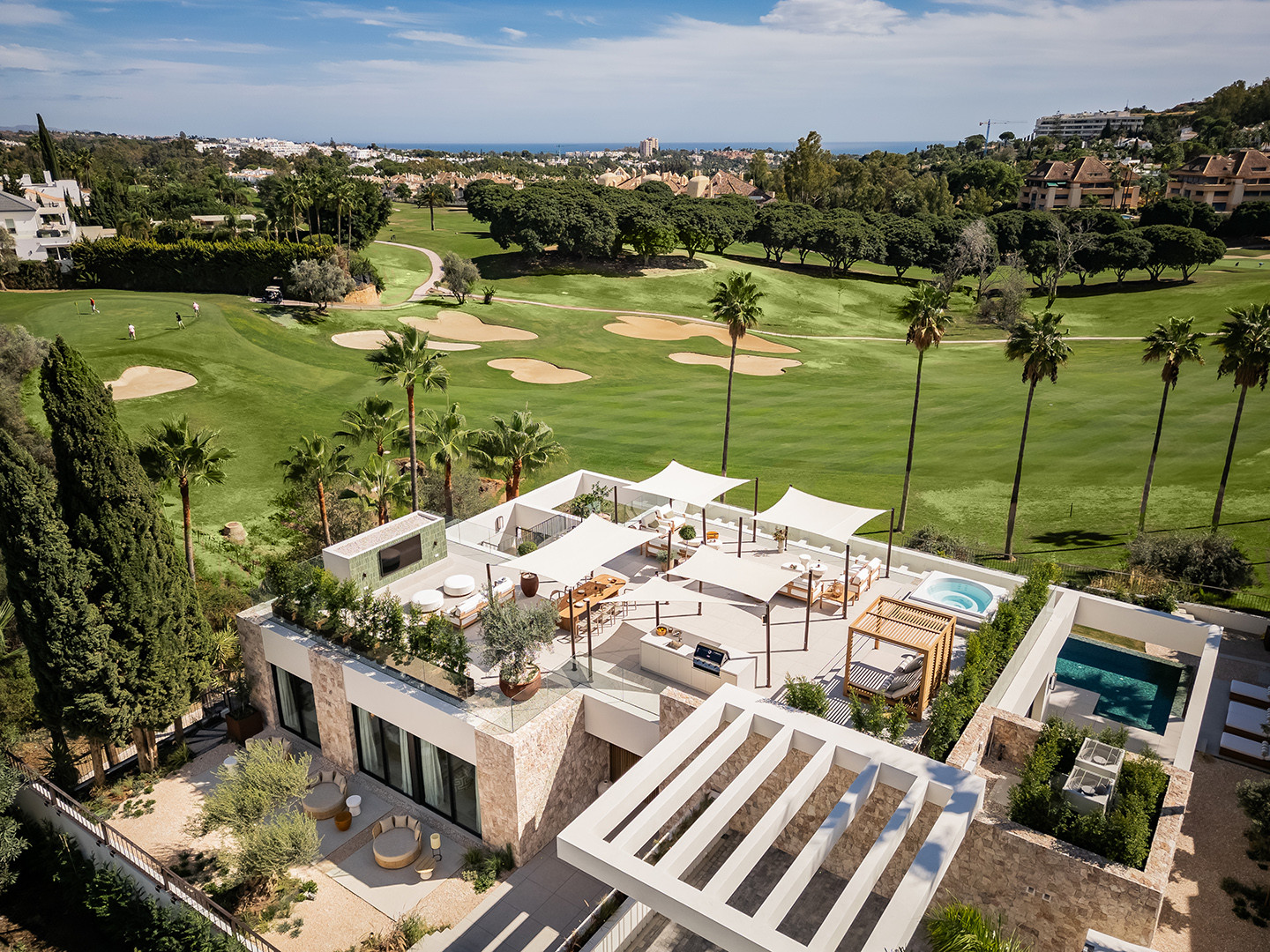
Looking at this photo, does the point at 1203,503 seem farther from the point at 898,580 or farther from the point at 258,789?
the point at 258,789

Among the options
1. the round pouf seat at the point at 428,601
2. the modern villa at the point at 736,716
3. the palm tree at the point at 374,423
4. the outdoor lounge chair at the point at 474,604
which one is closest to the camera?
the modern villa at the point at 736,716

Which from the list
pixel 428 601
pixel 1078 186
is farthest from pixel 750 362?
pixel 1078 186

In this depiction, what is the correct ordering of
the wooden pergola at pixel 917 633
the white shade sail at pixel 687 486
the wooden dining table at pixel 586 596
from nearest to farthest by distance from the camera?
the wooden pergola at pixel 917 633 → the wooden dining table at pixel 586 596 → the white shade sail at pixel 687 486

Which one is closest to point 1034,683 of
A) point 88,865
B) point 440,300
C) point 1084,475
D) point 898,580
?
point 898,580

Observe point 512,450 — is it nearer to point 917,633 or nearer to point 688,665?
point 688,665

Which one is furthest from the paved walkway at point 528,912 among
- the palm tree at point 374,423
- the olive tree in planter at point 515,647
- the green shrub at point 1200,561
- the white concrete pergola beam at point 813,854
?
the green shrub at point 1200,561

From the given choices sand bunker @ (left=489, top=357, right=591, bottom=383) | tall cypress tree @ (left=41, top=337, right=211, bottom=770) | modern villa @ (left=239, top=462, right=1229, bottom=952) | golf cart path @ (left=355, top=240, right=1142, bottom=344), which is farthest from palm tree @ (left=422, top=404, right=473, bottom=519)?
golf cart path @ (left=355, top=240, right=1142, bottom=344)

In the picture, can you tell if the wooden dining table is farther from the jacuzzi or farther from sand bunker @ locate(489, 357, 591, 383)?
sand bunker @ locate(489, 357, 591, 383)

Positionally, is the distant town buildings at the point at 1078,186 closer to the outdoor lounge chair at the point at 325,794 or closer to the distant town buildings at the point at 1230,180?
the distant town buildings at the point at 1230,180
